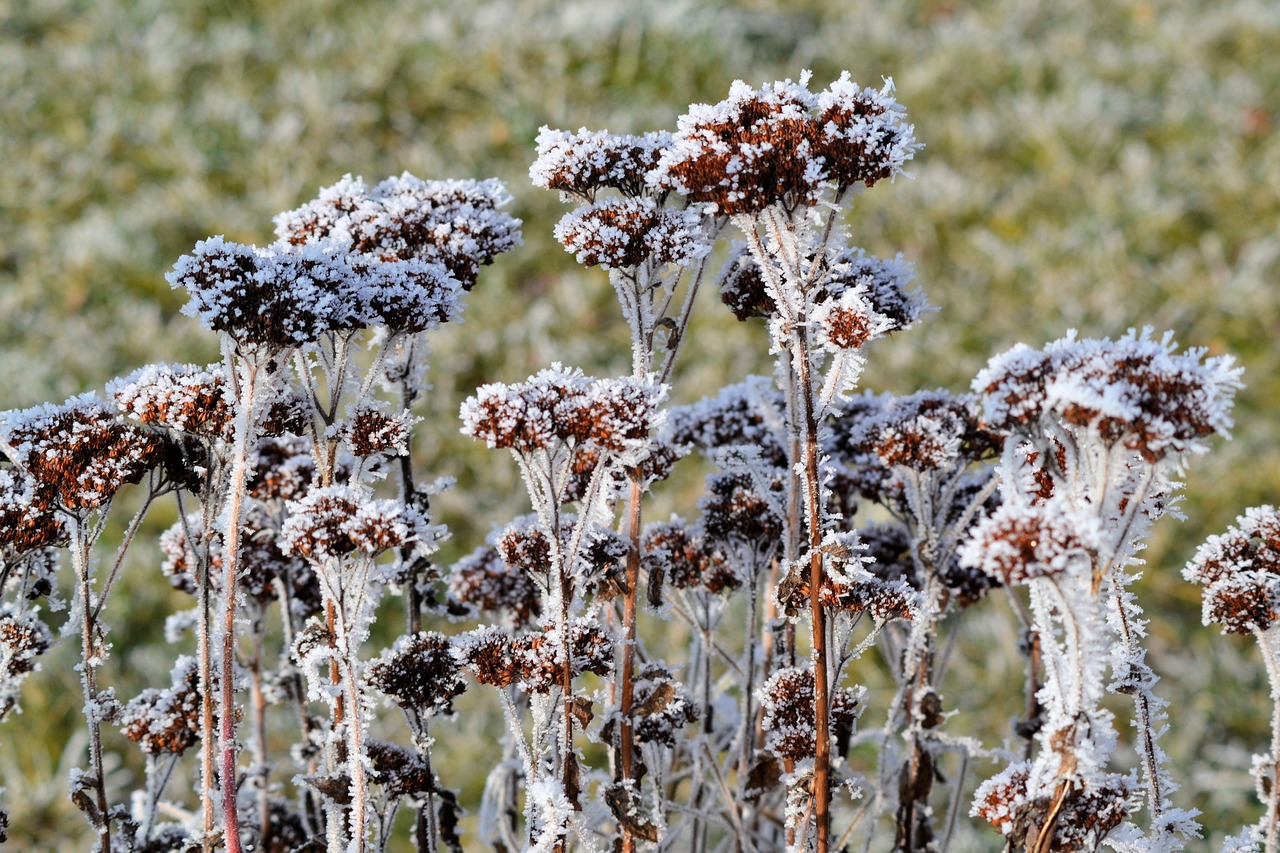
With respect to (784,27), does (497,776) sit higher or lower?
lower

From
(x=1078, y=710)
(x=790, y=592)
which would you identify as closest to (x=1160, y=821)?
(x=1078, y=710)

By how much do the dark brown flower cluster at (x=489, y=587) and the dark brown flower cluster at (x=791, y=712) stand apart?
821 mm

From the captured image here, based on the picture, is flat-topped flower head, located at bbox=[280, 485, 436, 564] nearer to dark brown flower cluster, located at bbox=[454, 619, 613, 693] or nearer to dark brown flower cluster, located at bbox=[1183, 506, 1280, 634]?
dark brown flower cluster, located at bbox=[454, 619, 613, 693]

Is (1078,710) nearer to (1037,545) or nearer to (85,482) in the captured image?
(1037,545)

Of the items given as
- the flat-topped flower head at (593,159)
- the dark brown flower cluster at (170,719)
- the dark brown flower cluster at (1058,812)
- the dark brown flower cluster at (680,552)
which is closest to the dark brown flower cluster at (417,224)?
the flat-topped flower head at (593,159)

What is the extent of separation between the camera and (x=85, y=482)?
2.65 meters

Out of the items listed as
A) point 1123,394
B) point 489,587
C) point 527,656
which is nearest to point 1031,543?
point 1123,394

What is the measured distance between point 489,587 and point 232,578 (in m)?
0.94

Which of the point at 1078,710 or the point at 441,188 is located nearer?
the point at 1078,710

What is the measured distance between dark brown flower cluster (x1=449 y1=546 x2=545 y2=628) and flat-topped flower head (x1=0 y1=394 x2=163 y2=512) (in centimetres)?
94

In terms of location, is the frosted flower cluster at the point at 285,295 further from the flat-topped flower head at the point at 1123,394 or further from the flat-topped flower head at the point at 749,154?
the flat-topped flower head at the point at 1123,394

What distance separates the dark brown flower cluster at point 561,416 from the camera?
8.09 feet

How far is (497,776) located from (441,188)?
67.4 inches

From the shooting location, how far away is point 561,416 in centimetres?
249
